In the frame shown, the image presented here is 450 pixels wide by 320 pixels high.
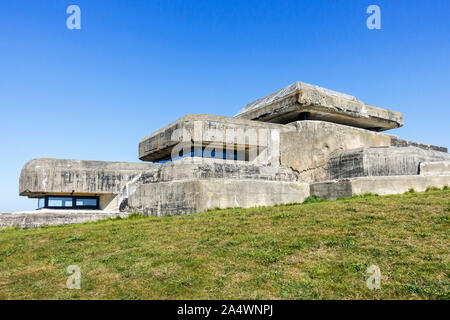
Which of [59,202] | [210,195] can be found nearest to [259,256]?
[210,195]

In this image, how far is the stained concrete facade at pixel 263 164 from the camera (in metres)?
10.7

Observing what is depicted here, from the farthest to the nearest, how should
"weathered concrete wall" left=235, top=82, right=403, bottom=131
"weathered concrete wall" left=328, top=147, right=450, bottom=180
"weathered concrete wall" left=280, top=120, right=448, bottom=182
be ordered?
"weathered concrete wall" left=235, top=82, right=403, bottom=131 → "weathered concrete wall" left=280, top=120, right=448, bottom=182 → "weathered concrete wall" left=328, top=147, right=450, bottom=180

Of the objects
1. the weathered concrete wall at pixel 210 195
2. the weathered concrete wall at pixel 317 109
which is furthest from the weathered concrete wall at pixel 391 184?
the weathered concrete wall at pixel 317 109

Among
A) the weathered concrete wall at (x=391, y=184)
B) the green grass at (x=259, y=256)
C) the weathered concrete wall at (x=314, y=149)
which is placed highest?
the weathered concrete wall at (x=314, y=149)

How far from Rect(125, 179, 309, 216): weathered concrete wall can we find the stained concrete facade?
0.03 meters

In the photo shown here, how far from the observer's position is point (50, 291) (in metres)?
5.33

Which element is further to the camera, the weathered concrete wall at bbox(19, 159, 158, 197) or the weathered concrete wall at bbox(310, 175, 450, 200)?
the weathered concrete wall at bbox(19, 159, 158, 197)

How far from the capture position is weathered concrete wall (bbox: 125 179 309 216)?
33.8 feet

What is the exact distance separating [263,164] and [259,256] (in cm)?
667

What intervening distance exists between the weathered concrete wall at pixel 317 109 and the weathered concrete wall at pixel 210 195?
2.90 metres

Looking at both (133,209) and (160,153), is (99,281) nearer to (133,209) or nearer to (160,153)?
(133,209)

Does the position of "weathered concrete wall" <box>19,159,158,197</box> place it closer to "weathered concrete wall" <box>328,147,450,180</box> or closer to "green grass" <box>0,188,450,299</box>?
"green grass" <box>0,188,450,299</box>

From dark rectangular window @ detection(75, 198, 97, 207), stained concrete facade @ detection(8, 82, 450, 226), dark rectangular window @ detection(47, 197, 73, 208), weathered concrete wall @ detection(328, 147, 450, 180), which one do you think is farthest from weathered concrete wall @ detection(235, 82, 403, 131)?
dark rectangular window @ detection(47, 197, 73, 208)

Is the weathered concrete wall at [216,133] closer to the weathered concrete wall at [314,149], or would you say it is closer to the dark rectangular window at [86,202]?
the weathered concrete wall at [314,149]
